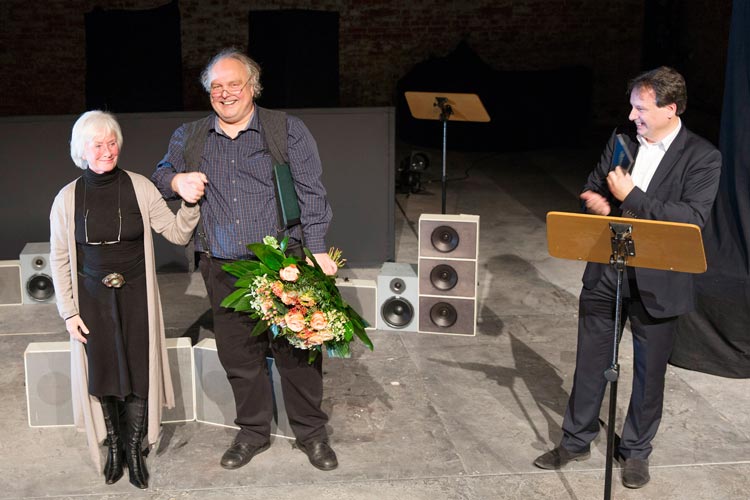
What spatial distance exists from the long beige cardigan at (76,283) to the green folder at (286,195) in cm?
36

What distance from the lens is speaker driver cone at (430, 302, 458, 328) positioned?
19.5ft

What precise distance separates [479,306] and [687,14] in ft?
27.0

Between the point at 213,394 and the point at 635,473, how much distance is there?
6.59ft

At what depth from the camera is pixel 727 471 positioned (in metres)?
4.29

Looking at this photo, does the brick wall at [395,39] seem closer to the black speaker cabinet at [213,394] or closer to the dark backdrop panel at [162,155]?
the dark backdrop panel at [162,155]

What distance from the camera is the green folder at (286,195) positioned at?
3.98 meters

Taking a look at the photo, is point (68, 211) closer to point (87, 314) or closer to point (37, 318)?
point (87, 314)

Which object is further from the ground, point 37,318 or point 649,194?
point 649,194

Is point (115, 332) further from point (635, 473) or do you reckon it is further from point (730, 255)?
point (730, 255)

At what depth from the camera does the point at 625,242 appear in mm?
3371

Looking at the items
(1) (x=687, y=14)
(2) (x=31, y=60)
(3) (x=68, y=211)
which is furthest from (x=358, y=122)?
(1) (x=687, y=14)

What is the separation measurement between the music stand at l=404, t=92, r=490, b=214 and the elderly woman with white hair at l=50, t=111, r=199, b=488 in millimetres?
3399

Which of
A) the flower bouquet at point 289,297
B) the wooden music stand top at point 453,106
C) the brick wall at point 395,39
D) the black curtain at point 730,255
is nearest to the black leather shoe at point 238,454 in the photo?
the flower bouquet at point 289,297

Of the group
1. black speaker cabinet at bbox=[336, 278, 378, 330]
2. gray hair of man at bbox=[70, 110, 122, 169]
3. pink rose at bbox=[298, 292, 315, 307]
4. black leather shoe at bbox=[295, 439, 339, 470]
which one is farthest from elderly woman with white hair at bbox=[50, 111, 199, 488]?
black speaker cabinet at bbox=[336, 278, 378, 330]
